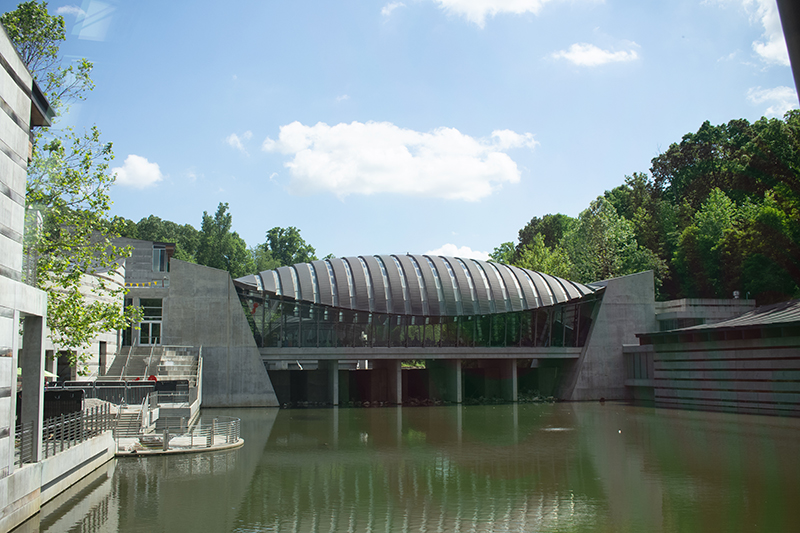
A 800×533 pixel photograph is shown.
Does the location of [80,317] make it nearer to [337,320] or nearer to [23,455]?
[23,455]

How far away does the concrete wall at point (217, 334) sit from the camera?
4703cm

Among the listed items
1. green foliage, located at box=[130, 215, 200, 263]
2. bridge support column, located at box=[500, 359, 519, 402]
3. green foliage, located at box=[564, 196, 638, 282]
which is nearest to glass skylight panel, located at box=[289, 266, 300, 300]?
bridge support column, located at box=[500, 359, 519, 402]

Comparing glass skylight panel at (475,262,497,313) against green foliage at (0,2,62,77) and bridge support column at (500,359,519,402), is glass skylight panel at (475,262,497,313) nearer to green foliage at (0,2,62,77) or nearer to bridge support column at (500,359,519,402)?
bridge support column at (500,359,519,402)

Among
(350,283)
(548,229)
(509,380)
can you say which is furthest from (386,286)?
(548,229)

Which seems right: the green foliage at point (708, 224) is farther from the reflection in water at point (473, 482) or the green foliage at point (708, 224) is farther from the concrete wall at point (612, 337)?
the reflection in water at point (473, 482)

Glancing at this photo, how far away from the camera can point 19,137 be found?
14422 millimetres

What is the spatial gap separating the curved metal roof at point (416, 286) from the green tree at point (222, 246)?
53.5 m

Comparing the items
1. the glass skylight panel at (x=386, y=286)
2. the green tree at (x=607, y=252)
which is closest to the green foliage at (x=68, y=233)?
the glass skylight panel at (x=386, y=286)

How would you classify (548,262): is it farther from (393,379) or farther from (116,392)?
(116,392)

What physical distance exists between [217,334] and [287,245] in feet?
298

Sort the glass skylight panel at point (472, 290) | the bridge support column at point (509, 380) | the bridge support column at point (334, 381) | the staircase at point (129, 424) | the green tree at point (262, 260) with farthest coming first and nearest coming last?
the green tree at point (262, 260) → the bridge support column at point (509, 380) → the glass skylight panel at point (472, 290) → the bridge support column at point (334, 381) → the staircase at point (129, 424)

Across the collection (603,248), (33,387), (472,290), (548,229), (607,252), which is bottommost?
(33,387)

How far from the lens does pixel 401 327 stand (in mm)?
51750

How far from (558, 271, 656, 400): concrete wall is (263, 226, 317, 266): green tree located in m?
89.0
